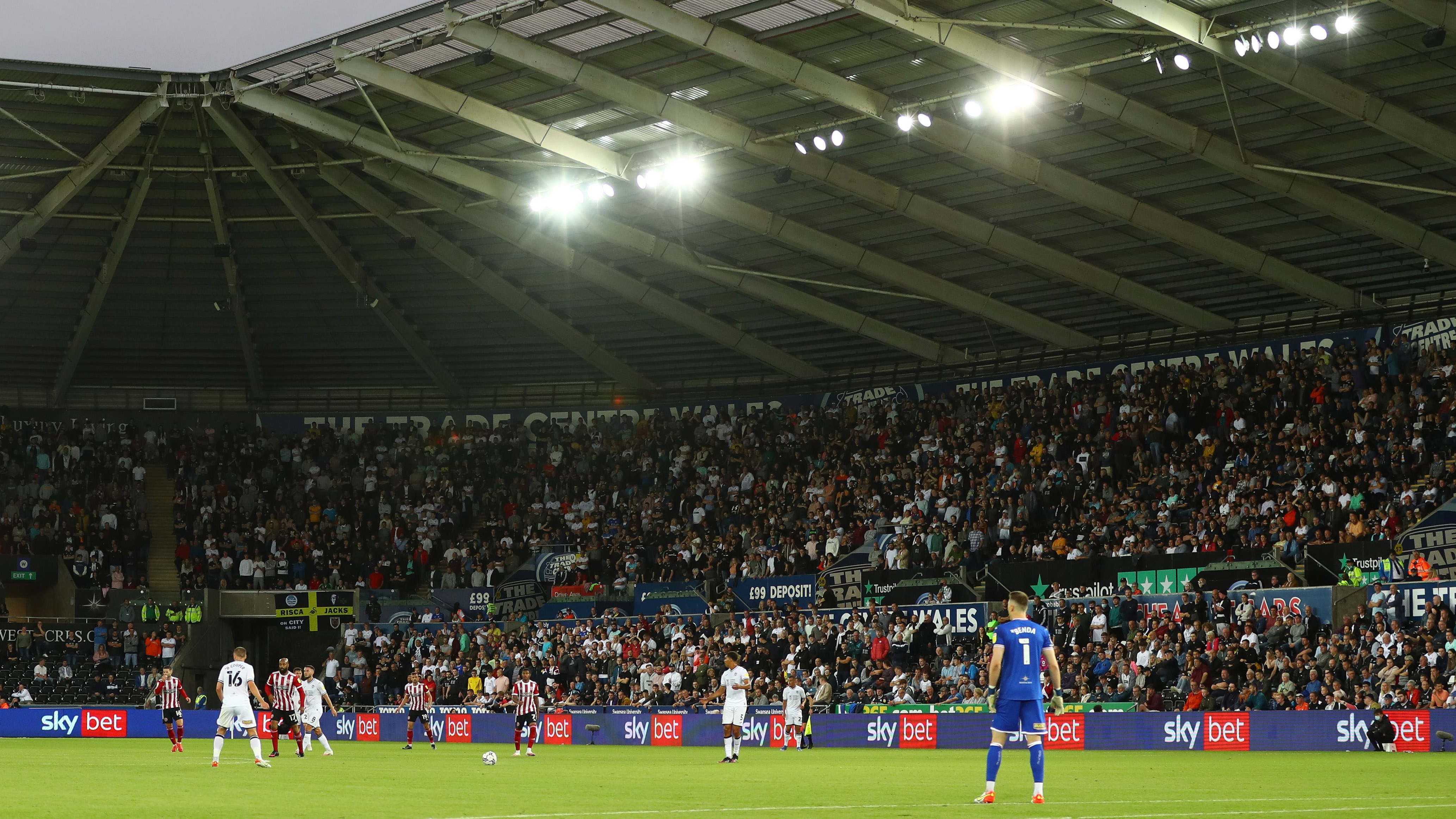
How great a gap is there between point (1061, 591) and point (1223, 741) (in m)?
9.59

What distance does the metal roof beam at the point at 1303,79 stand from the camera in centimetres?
2903

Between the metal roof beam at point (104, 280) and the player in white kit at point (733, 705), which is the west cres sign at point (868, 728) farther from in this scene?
the metal roof beam at point (104, 280)

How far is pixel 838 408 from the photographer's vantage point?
182 feet

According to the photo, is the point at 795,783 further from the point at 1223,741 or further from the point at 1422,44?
the point at 1422,44

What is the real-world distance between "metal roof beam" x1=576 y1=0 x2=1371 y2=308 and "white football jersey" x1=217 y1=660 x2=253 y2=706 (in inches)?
545

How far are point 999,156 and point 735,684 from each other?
1399cm

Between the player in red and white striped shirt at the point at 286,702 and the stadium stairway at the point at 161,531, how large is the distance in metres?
23.7

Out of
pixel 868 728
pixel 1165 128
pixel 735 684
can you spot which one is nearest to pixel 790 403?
pixel 868 728

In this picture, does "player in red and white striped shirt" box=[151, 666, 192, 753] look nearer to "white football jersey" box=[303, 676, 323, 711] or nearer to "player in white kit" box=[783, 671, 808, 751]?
"white football jersey" box=[303, 676, 323, 711]

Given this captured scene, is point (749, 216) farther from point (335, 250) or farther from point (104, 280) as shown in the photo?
point (104, 280)

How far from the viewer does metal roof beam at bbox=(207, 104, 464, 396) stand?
4275 centimetres

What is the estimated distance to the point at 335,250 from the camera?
51031 millimetres

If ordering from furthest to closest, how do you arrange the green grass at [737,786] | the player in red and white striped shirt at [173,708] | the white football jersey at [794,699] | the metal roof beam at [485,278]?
the metal roof beam at [485,278]
the player in red and white striped shirt at [173,708]
the white football jersey at [794,699]
the green grass at [737,786]

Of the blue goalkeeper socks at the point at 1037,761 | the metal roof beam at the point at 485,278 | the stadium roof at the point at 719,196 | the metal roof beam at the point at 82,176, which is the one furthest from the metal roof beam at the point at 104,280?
the blue goalkeeper socks at the point at 1037,761
